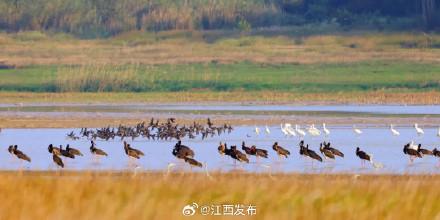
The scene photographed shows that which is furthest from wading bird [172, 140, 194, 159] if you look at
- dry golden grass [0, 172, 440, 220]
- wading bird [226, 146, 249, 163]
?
dry golden grass [0, 172, 440, 220]

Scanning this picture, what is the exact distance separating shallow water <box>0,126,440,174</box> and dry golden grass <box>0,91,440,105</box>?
8506 mm

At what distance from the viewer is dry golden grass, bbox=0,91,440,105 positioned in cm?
3694

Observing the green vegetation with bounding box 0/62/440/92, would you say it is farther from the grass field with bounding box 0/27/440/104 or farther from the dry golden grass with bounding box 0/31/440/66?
the dry golden grass with bounding box 0/31/440/66

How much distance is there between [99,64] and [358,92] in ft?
29.5

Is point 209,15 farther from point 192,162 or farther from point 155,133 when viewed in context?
point 192,162

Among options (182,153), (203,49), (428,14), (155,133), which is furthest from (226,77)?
(182,153)

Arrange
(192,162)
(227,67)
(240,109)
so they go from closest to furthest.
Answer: (192,162)
(240,109)
(227,67)

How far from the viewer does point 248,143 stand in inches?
982

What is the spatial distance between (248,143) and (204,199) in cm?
1241

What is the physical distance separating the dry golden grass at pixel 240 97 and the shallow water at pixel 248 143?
8.51m

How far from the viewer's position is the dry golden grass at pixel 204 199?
11656mm

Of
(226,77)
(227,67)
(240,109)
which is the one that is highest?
(240,109)

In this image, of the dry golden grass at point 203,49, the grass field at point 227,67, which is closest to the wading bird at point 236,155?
the grass field at point 227,67

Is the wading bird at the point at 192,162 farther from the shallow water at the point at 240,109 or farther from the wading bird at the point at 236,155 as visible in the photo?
the shallow water at the point at 240,109
